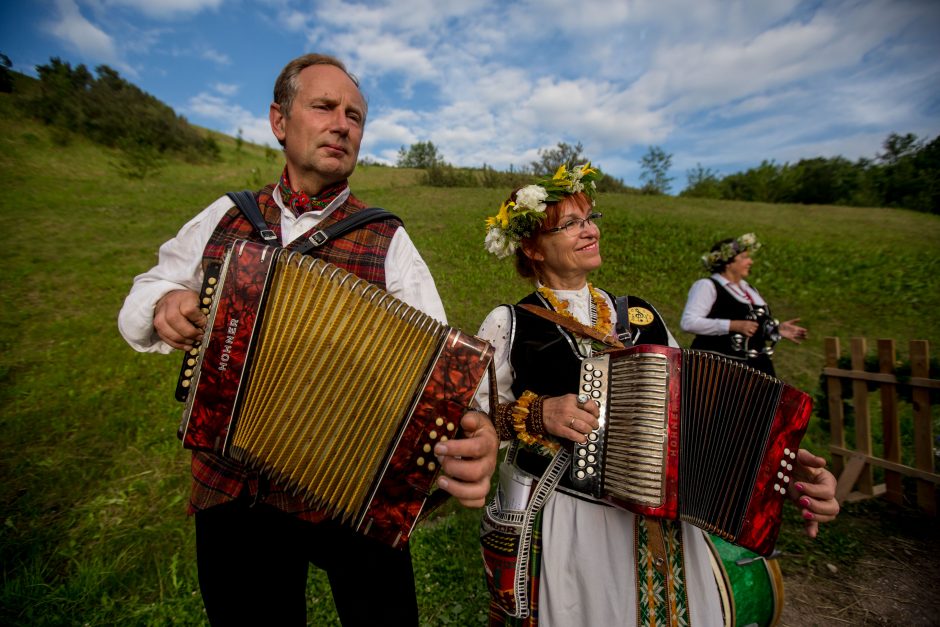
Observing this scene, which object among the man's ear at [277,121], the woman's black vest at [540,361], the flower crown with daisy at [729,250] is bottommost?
the woman's black vest at [540,361]

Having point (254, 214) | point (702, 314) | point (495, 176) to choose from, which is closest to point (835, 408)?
point (702, 314)

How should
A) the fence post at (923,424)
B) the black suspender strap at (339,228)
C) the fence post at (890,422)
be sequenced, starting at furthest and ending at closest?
the fence post at (890,422) < the fence post at (923,424) < the black suspender strap at (339,228)

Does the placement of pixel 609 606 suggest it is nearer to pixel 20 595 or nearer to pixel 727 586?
pixel 727 586

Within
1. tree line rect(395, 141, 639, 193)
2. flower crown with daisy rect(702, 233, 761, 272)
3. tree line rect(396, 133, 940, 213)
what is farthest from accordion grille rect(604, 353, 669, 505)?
tree line rect(396, 133, 940, 213)

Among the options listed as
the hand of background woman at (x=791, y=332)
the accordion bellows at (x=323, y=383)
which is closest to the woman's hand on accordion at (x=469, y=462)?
the accordion bellows at (x=323, y=383)

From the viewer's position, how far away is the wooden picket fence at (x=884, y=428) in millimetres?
3633

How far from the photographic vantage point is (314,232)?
1622 mm

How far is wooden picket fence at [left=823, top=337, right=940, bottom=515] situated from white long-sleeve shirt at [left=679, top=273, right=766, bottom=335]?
1.04 m

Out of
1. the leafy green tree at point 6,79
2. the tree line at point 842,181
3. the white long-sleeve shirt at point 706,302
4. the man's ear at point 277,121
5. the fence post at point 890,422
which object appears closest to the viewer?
the man's ear at point 277,121

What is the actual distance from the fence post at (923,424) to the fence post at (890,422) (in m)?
0.14

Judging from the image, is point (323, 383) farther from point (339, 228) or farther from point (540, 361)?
point (540, 361)

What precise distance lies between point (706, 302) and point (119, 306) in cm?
867

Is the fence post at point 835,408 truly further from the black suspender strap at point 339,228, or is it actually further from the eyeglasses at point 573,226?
the black suspender strap at point 339,228

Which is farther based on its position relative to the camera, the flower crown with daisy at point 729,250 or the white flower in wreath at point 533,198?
the flower crown with daisy at point 729,250
